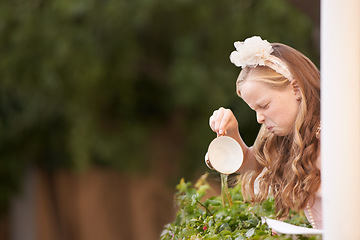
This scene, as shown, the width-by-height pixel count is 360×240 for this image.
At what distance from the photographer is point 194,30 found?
170 inches

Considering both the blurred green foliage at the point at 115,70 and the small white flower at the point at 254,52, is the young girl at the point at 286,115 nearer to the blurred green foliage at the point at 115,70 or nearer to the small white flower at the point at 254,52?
the small white flower at the point at 254,52

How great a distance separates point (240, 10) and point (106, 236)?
7.41 feet

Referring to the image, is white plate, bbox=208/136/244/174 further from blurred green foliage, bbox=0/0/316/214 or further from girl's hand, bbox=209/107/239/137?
blurred green foliage, bbox=0/0/316/214

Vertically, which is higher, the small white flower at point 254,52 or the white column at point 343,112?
the small white flower at point 254,52

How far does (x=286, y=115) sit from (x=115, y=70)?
3.34 meters

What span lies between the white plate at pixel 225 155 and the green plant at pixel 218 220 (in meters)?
0.10

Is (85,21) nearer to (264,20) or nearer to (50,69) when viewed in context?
(50,69)

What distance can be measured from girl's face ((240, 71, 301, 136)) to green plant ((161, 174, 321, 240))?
19 cm

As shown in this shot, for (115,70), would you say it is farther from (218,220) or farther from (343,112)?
(343,112)

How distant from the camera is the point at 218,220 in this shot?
1.12m

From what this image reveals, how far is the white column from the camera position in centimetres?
79

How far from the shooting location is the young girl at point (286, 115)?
1040mm

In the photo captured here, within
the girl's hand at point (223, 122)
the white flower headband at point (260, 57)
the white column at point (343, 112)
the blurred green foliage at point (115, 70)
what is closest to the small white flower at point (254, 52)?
the white flower headband at point (260, 57)

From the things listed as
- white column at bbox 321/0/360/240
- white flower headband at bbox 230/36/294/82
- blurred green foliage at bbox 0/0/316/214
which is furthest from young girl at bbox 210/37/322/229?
blurred green foliage at bbox 0/0/316/214
